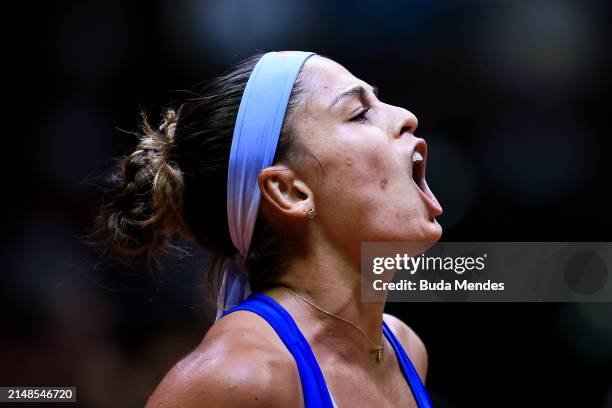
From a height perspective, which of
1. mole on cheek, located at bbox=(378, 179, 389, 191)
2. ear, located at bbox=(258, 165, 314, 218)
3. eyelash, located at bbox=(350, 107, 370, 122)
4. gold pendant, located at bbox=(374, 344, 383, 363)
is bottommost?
gold pendant, located at bbox=(374, 344, 383, 363)

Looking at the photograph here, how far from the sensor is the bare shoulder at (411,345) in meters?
1.43

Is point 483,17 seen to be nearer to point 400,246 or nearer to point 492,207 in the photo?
point 492,207

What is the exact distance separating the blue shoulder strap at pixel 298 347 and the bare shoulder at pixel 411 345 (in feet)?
1.22

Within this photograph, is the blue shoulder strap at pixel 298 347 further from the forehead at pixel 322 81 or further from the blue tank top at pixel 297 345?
the forehead at pixel 322 81

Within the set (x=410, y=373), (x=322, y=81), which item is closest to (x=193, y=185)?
(x=322, y=81)

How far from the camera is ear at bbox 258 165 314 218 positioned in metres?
1.17

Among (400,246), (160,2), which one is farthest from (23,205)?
(400,246)

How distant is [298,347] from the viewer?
1.07 meters

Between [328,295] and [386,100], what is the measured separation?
1.16 m

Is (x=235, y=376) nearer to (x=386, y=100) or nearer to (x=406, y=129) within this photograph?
(x=406, y=129)

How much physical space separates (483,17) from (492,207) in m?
0.60

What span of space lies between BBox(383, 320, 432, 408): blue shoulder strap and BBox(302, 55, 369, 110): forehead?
1.46 ft

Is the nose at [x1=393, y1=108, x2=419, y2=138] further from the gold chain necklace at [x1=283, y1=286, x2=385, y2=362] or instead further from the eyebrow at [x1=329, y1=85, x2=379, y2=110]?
the gold chain necklace at [x1=283, y1=286, x2=385, y2=362]

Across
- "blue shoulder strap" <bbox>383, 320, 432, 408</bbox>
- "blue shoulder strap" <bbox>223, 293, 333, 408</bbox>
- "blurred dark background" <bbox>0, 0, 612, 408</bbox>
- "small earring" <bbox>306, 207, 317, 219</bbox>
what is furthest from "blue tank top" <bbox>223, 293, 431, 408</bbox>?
"blurred dark background" <bbox>0, 0, 612, 408</bbox>
